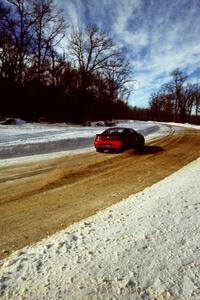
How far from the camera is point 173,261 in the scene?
3.53m

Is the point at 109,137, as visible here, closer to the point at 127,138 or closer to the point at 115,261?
the point at 127,138

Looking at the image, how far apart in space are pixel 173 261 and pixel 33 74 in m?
36.9

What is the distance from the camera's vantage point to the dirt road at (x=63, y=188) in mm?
4977

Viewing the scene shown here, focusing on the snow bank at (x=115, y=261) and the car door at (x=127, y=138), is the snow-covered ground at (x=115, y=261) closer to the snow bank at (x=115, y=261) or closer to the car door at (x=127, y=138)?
the snow bank at (x=115, y=261)

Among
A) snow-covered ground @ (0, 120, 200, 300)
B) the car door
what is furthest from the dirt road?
the car door

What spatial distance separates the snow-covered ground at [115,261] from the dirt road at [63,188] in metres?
0.57

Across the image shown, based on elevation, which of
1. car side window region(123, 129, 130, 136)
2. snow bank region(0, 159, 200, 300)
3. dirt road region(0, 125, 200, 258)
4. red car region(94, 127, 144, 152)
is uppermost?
car side window region(123, 129, 130, 136)

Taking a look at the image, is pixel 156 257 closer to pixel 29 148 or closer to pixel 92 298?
pixel 92 298

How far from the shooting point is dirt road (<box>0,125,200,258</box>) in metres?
4.98

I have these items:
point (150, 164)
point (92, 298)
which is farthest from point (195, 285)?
point (150, 164)

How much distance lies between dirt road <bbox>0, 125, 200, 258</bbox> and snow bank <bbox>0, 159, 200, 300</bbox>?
588mm

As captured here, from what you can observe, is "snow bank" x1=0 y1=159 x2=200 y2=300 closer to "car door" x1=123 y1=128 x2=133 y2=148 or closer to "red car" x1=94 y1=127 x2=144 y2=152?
"red car" x1=94 y1=127 x2=144 y2=152

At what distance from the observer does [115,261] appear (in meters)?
3.55

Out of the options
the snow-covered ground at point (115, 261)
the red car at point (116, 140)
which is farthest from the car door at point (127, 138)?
the snow-covered ground at point (115, 261)
